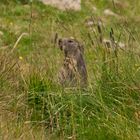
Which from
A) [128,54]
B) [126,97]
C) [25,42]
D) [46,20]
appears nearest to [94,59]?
[128,54]

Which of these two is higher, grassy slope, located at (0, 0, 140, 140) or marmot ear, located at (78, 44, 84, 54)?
grassy slope, located at (0, 0, 140, 140)

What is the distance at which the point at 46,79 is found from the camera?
20.0 ft

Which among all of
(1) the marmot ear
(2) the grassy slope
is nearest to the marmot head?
(1) the marmot ear

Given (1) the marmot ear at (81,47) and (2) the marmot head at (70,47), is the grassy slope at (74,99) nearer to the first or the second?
(1) the marmot ear at (81,47)

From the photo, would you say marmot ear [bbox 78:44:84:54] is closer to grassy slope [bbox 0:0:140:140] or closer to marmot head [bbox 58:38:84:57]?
marmot head [bbox 58:38:84:57]

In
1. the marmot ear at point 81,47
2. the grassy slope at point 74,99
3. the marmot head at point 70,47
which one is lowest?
the marmot head at point 70,47

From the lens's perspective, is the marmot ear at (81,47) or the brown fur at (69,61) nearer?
the brown fur at (69,61)

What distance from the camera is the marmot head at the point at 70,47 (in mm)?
7268

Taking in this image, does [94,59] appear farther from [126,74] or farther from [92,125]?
[92,125]

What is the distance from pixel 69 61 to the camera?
246 inches

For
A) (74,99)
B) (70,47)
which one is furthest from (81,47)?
(74,99)

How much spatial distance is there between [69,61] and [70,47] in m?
1.19

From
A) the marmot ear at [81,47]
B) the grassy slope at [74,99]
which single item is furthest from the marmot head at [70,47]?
the grassy slope at [74,99]

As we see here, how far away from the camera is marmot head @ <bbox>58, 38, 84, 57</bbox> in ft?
23.8
